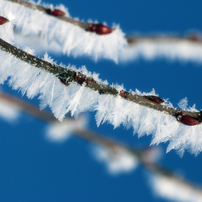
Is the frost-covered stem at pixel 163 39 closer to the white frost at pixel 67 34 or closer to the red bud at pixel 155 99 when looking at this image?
the white frost at pixel 67 34

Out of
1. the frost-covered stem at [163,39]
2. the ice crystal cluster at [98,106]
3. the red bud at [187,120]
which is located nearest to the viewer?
the red bud at [187,120]

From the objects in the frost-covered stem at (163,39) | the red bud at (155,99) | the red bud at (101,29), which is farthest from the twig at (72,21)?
the frost-covered stem at (163,39)

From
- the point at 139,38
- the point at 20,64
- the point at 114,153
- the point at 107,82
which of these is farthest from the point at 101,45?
the point at 114,153

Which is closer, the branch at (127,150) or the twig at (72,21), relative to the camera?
the twig at (72,21)

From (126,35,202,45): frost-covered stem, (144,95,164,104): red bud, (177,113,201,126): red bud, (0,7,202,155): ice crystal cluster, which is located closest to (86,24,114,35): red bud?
(0,7,202,155): ice crystal cluster

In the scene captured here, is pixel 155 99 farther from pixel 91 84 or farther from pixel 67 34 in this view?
pixel 67 34

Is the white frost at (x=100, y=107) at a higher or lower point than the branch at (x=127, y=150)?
lower

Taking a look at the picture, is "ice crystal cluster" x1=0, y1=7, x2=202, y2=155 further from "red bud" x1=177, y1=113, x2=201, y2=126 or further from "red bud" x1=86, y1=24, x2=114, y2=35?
"red bud" x1=86, y1=24, x2=114, y2=35

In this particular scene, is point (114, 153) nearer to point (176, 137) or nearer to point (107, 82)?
point (176, 137)

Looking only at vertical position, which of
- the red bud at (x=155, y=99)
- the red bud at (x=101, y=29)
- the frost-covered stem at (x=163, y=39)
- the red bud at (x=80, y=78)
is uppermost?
the frost-covered stem at (x=163, y=39)

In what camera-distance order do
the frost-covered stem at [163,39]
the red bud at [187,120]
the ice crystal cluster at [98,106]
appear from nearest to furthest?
the red bud at [187,120], the ice crystal cluster at [98,106], the frost-covered stem at [163,39]
